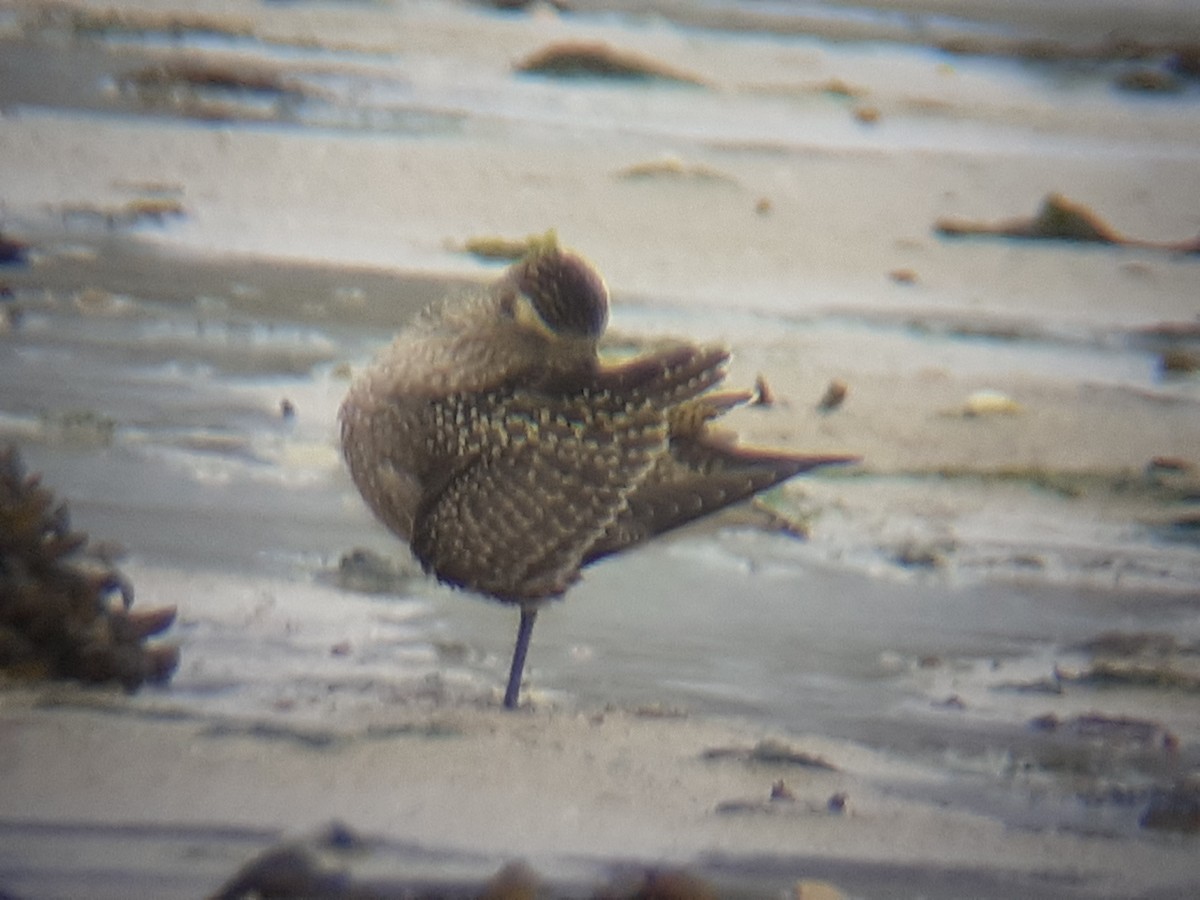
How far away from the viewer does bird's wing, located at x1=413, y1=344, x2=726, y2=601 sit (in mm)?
4230

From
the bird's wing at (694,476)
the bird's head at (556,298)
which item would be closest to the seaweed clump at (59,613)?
the bird's wing at (694,476)

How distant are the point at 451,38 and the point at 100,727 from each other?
964 centimetres

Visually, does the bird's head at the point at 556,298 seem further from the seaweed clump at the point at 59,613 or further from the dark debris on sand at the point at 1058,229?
the dark debris on sand at the point at 1058,229

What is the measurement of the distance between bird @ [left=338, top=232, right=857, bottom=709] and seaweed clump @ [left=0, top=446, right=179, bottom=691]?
601 millimetres

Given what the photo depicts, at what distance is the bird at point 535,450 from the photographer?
167 inches

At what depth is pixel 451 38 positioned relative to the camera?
12.7 meters

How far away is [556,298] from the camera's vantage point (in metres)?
4.66

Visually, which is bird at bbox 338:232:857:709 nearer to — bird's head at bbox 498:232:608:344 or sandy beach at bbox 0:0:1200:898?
bird's head at bbox 498:232:608:344

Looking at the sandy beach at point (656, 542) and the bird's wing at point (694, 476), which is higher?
the bird's wing at point (694, 476)

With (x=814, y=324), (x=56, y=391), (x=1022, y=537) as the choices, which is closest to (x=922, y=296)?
(x=814, y=324)

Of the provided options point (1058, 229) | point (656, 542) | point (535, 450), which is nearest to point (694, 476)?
point (535, 450)

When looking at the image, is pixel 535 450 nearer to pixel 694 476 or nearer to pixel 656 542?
pixel 694 476

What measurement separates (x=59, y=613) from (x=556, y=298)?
1.37m

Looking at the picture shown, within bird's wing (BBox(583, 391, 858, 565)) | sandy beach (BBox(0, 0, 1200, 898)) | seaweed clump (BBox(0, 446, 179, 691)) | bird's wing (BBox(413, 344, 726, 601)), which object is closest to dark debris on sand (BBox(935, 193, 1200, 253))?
sandy beach (BBox(0, 0, 1200, 898))
